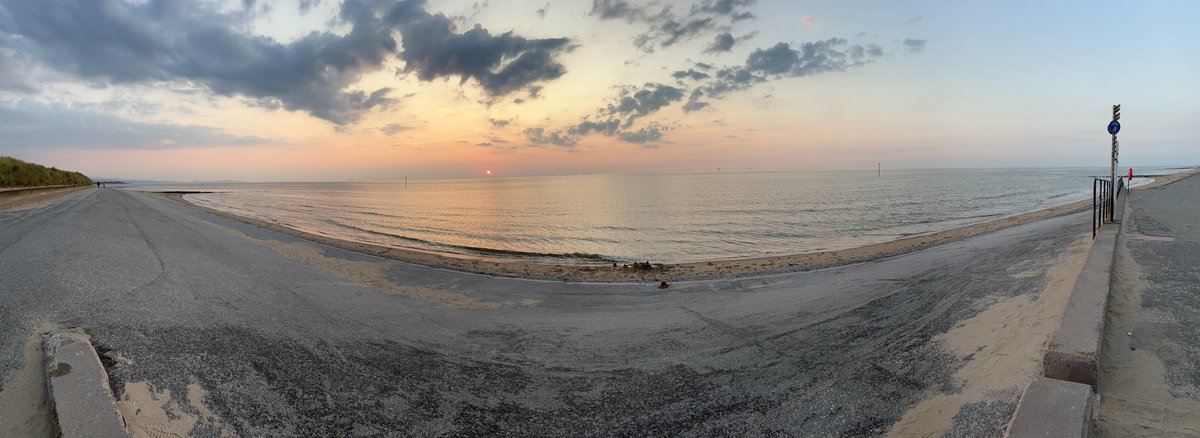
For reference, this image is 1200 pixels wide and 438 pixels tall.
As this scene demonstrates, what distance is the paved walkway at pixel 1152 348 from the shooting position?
3.47m

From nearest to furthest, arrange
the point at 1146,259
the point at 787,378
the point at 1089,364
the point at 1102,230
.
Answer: the point at 1089,364, the point at 787,378, the point at 1146,259, the point at 1102,230

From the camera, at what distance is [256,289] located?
908 cm

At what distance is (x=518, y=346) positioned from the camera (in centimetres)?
671

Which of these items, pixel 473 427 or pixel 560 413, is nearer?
pixel 473 427

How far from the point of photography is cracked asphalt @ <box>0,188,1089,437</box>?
174 inches

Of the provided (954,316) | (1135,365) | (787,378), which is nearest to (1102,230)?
(954,316)

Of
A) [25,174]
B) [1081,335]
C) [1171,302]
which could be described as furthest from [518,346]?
[25,174]

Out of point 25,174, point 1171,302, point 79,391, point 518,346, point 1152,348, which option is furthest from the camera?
point 25,174

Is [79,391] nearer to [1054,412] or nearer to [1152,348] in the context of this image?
[1054,412]

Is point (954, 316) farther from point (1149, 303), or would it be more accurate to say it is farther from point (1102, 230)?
point (1102, 230)

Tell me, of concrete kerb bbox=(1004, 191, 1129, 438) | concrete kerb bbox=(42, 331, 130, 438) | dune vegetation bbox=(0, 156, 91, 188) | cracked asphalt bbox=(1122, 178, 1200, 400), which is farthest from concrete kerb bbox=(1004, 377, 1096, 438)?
dune vegetation bbox=(0, 156, 91, 188)

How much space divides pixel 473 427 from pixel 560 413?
870 millimetres

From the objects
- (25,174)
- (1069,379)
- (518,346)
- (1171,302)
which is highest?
(25,174)

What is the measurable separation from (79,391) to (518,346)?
4.29 metres
